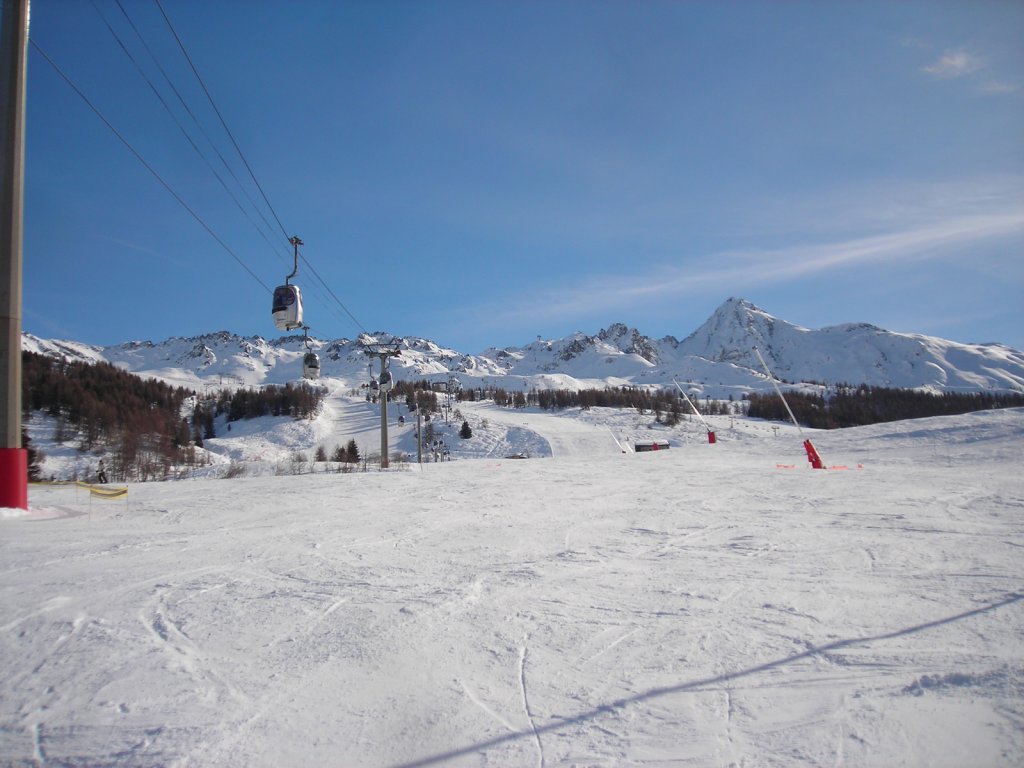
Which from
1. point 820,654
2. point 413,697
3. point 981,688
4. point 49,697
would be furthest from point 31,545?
point 981,688

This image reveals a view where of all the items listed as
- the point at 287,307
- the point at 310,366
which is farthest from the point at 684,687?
the point at 310,366

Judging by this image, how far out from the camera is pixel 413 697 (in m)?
3.16

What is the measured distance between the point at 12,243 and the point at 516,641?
10202 mm

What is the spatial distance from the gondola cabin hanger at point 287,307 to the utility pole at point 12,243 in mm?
4687

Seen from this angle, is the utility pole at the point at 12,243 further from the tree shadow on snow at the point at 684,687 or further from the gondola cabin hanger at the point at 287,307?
the tree shadow on snow at the point at 684,687

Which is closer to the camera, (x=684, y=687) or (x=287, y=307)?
(x=684, y=687)

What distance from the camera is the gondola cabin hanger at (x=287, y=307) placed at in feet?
41.7

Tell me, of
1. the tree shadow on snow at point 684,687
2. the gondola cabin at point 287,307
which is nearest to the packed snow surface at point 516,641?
the tree shadow on snow at point 684,687

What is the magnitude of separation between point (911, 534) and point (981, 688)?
4.52 metres

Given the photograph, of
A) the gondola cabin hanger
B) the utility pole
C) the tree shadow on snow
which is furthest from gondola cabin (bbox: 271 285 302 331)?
the tree shadow on snow

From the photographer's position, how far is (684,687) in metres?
3.22

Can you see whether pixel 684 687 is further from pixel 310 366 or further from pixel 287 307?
pixel 310 366

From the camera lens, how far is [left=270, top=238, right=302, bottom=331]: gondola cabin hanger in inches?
500

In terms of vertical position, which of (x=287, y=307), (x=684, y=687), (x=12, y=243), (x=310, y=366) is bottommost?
(x=684, y=687)
